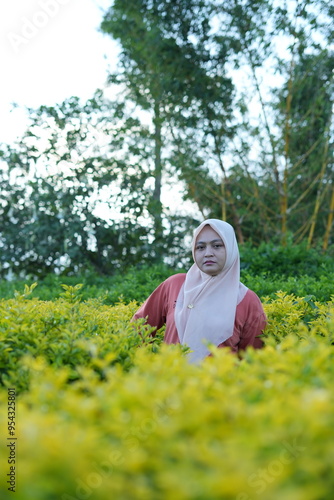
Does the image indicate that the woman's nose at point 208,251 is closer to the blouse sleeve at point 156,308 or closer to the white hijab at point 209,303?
the white hijab at point 209,303

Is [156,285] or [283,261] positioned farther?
[283,261]

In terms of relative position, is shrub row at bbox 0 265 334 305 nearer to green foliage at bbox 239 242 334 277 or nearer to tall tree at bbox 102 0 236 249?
green foliage at bbox 239 242 334 277

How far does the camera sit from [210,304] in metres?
2.81

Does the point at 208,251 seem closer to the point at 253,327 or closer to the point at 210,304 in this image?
the point at 210,304

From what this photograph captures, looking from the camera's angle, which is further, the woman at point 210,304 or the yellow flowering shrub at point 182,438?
the woman at point 210,304

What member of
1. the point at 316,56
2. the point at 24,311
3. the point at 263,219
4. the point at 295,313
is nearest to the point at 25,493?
the point at 24,311

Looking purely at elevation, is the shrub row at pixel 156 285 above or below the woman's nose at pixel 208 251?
below

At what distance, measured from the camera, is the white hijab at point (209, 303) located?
2.71 metres

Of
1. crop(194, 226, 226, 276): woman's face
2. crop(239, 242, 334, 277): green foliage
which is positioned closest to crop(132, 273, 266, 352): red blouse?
crop(194, 226, 226, 276): woman's face

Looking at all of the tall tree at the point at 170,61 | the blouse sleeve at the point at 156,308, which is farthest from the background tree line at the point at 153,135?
the blouse sleeve at the point at 156,308

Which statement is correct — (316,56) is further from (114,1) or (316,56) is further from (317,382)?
(317,382)

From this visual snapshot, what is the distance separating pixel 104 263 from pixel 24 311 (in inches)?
218

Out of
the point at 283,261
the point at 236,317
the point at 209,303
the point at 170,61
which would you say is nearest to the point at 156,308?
the point at 209,303

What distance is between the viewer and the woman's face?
2.90 meters
